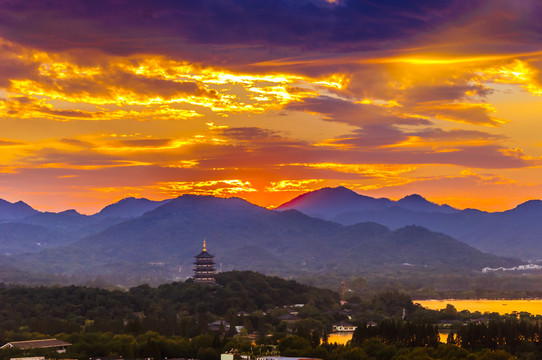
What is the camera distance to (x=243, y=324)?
5123 inches

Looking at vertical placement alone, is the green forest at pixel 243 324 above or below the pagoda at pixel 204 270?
below

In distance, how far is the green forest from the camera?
3499 inches

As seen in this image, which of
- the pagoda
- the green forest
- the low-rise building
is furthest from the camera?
the pagoda

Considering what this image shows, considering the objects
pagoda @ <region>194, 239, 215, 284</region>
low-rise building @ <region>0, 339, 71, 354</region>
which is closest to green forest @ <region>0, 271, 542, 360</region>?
low-rise building @ <region>0, 339, 71, 354</region>

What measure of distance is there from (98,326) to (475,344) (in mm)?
39315

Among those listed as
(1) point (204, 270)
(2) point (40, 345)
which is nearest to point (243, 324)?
(2) point (40, 345)

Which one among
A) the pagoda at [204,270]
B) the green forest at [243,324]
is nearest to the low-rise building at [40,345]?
the green forest at [243,324]

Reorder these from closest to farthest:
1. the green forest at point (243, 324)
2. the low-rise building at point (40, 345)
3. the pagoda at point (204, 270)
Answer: the green forest at point (243, 324), the low-rise building at point (40, 345), the pagoda at point (204, 270)

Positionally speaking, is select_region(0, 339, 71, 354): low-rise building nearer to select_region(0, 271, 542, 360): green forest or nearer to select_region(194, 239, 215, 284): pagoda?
select_region(0, 271, 542, 360): green forest

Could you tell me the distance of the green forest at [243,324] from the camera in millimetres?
88875

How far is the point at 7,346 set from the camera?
91.9 meters

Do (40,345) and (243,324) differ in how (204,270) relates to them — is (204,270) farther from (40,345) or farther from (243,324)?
(40,345)

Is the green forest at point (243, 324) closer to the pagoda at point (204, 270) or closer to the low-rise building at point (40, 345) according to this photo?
the low-rise building at point (40, 345)

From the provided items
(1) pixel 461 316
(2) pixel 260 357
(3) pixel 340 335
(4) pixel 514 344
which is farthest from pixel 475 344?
(1) pixel 461 316
